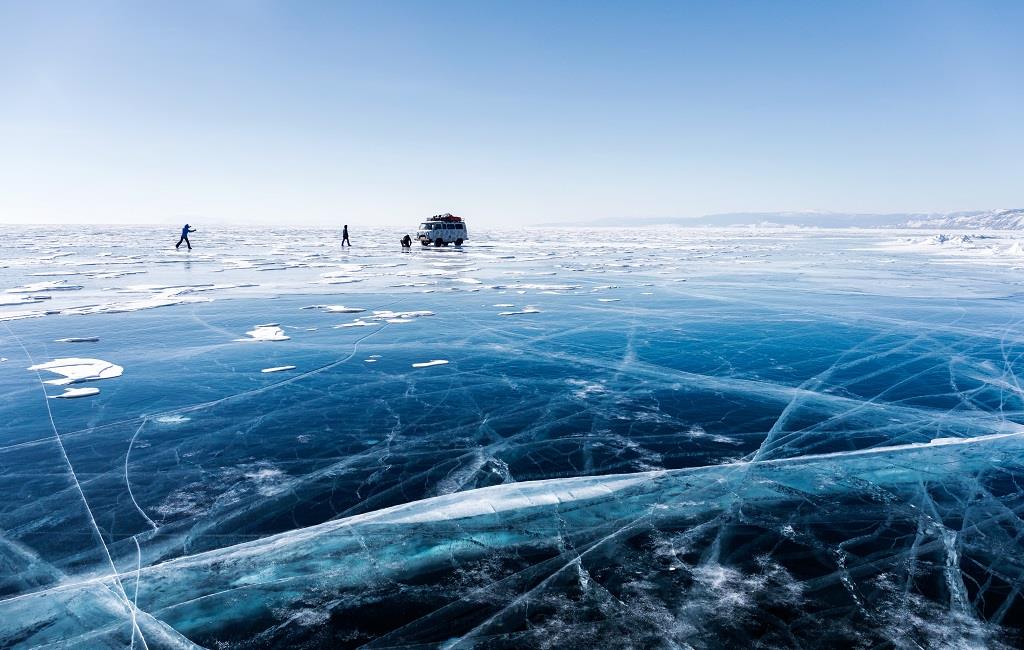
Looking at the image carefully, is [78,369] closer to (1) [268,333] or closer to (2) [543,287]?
(1) [268,333]

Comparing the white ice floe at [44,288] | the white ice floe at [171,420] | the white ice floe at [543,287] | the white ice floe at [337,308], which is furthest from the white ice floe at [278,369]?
the white ice floe at [44,288]

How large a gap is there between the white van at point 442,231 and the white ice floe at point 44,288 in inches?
1027

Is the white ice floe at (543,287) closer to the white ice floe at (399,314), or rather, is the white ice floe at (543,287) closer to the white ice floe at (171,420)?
the white ice floe at (399,314)

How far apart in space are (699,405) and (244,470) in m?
5.32

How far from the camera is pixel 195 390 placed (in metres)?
7.94

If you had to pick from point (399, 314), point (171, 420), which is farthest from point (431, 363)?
point (399, 314)

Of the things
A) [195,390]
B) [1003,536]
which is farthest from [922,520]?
[195,390]

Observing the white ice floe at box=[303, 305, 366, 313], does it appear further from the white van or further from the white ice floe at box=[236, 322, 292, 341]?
the white van

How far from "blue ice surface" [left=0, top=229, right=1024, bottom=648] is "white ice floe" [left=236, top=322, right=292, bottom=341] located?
211mm

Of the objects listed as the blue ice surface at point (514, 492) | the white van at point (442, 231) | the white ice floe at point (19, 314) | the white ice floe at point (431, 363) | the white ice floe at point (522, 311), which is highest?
the white van at point (442, 231)

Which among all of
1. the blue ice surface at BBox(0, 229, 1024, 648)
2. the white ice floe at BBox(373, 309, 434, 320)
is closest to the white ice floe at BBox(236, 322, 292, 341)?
the blue ice surface at BBox(0, 229, 1024, 648)

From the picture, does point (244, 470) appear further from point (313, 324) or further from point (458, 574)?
point (313, 324)

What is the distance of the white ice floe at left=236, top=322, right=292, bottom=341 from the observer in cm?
1120

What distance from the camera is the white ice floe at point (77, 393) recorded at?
7.57 metres
